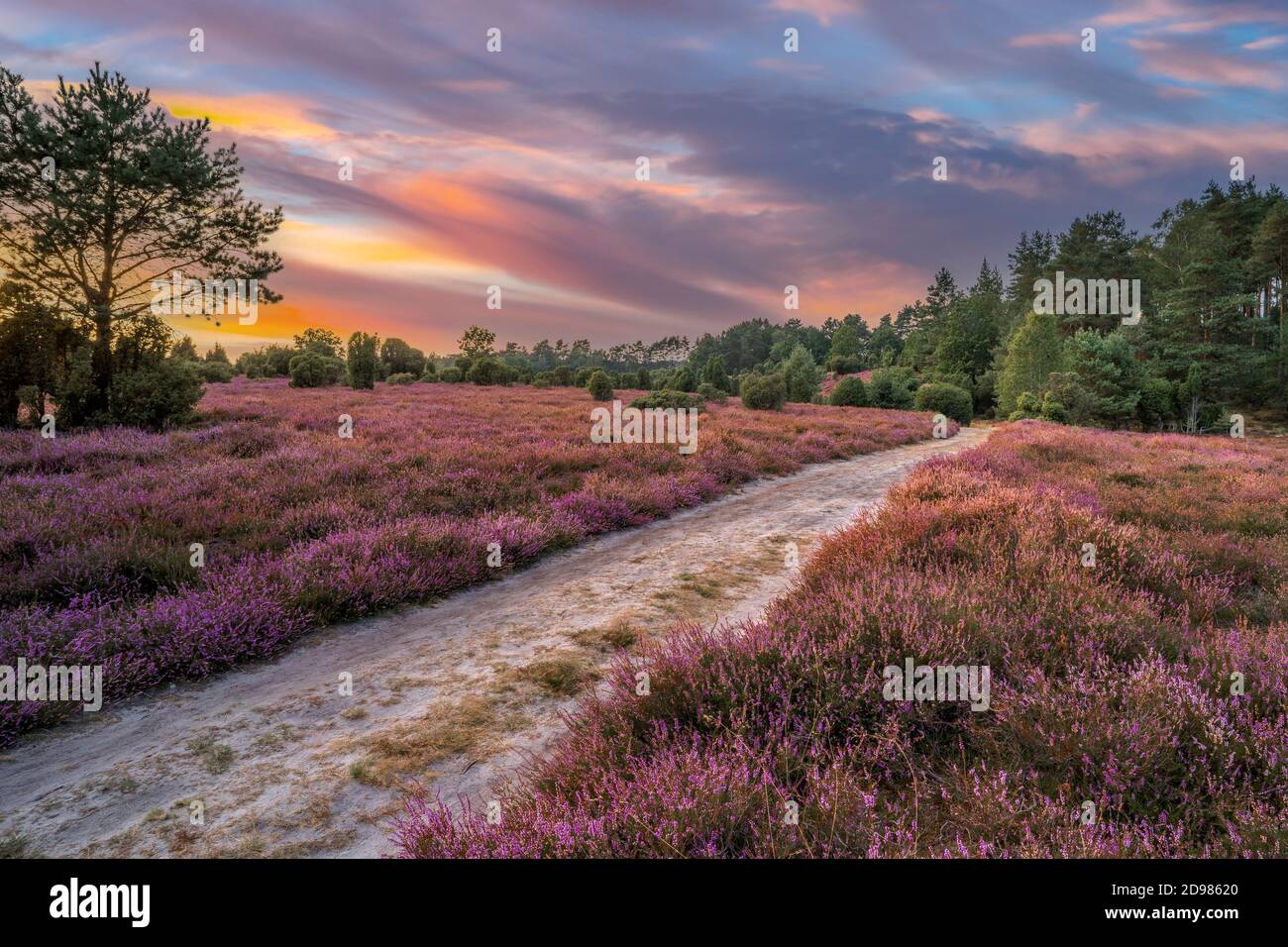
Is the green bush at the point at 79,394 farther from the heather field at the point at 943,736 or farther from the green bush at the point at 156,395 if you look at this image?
the heather field at the point at 943,736

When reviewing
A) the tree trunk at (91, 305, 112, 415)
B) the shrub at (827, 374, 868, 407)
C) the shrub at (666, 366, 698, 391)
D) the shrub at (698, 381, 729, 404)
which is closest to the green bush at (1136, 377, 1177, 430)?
the shrub at (827, 374, 868, 407)

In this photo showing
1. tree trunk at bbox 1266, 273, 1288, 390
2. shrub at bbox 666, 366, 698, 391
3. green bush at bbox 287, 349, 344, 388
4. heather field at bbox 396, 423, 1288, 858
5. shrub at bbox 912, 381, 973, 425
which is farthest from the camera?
tree trunk at bbox 1266, 273, 1288, 390

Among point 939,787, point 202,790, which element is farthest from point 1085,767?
point 202,790

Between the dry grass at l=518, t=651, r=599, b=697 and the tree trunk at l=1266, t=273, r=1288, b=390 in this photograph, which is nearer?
the dry grass at l=518, t=651, r=599, b=697

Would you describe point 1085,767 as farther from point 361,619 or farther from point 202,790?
point 361,619

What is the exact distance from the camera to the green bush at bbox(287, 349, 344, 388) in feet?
113

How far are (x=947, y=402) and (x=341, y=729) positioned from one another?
43036 millimetres

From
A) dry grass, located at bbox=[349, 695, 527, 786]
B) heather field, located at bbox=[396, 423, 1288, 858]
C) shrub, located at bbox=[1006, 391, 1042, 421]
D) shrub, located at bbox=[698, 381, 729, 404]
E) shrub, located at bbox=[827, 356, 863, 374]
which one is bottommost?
dry grass, located at bbox=[349, 695, 527, 786]

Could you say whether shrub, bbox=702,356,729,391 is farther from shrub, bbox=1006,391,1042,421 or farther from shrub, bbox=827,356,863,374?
shrub, bbox=827,356,863,374

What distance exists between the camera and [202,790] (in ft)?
9.55

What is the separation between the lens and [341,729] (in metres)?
3.52

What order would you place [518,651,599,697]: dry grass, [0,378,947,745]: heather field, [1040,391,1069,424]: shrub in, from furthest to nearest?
[1040,391,1069,424]: shrub, [0,378,947,745]: heather field, [518,651,599,697]: dry grass

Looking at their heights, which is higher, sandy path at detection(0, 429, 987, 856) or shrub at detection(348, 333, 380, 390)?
shrub at detection(348, 333, 380, 390)

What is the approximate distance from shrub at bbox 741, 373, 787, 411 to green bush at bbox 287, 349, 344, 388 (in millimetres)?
27814
